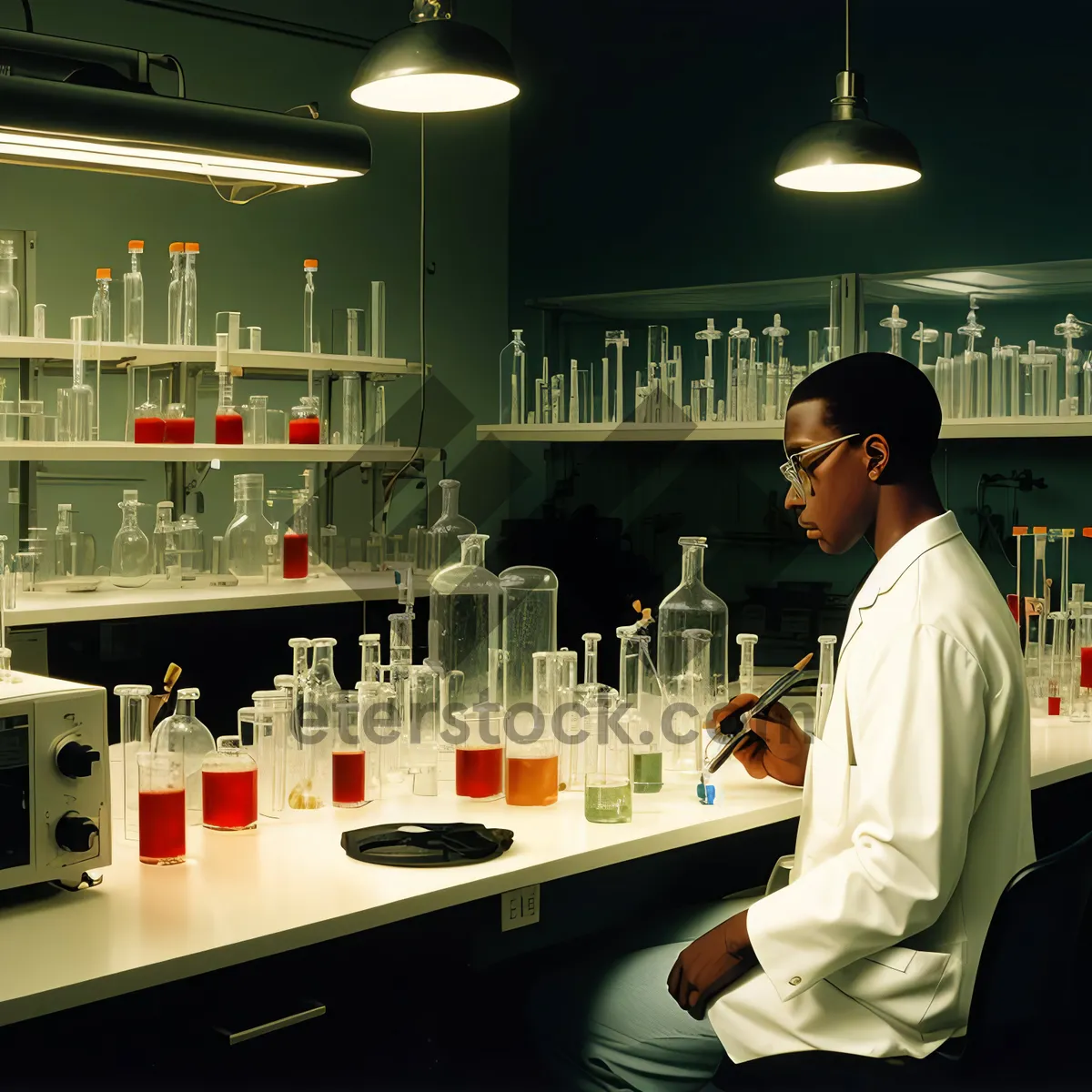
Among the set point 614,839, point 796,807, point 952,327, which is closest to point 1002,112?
point 952,327

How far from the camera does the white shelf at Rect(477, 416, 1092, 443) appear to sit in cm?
370

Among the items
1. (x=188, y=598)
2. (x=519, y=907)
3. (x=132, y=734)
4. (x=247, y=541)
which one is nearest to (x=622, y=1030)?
(x=519, y=907)

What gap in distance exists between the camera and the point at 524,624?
2410 millimetres

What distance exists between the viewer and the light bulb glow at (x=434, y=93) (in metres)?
2.39

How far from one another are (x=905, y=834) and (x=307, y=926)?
71cm

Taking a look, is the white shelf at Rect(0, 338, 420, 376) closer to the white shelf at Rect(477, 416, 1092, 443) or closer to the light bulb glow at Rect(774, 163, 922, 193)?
the white shelf at Rect(477, 416, 1092, 443)

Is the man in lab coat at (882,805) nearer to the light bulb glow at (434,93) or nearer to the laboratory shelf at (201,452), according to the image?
the light bulb glow at (434,93)

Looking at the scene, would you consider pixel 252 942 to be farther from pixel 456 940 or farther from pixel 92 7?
pixel 92 7

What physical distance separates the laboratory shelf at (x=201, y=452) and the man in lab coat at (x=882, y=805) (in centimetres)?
299

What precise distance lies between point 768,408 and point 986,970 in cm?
305

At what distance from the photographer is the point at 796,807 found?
7.05ft

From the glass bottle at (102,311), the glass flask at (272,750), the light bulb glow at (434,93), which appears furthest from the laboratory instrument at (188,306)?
the glass flask at (272,750)

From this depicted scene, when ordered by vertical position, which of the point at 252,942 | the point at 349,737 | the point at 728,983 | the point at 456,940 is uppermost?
the point at 349,737

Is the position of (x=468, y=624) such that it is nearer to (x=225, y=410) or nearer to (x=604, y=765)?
(x=604, y=765)
